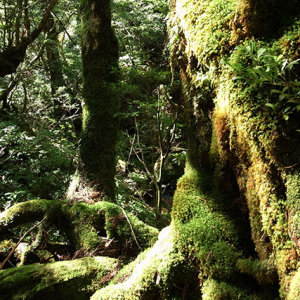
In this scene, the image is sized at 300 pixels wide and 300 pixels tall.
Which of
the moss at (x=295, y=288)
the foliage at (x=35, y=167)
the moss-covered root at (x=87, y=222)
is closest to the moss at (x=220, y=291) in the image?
the moss at (x=295, y=288)

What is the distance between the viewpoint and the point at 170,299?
2049mm

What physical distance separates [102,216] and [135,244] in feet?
2.25

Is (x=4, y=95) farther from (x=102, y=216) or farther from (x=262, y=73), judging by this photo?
(x=262, y=73)

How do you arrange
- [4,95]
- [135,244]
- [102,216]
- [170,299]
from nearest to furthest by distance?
[170,299] → [135,244] → [102,216] → [4,95]

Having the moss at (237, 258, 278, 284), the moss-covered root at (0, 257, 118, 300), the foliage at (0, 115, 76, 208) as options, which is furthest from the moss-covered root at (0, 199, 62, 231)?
the moss at (237, 258, 278, 284)

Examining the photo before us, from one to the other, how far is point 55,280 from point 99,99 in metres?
3.61

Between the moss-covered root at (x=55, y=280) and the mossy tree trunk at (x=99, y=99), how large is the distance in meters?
2.11

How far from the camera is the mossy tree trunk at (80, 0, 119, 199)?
5.07 metres

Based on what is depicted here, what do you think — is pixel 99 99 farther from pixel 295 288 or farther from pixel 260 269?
pixel 295 288

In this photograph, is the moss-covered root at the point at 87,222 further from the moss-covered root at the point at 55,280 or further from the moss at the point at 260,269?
the moss at the point at 260,269

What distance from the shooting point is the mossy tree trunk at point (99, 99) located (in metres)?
5.07

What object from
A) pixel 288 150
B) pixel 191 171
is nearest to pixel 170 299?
pixel 191 171

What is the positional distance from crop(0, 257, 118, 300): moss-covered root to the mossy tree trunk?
83.0 inches

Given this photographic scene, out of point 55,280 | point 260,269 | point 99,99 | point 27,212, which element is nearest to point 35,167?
point 99,99
